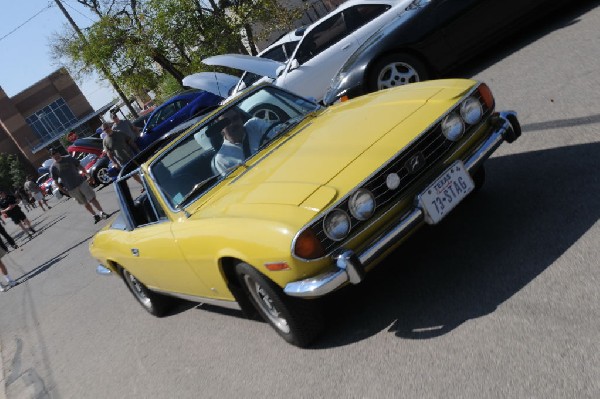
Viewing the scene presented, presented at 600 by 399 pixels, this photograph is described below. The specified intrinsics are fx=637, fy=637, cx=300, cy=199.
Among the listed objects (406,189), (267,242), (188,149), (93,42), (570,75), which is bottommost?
(570,75)

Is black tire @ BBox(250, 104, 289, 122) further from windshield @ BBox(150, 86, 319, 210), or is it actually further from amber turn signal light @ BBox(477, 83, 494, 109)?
amber turn signal light @ BBox(477, 83, 494, 109)

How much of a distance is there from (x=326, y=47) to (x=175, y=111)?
895 cm

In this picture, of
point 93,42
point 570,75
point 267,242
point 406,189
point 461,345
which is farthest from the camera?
point 93,42

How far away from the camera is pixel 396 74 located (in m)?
8.20

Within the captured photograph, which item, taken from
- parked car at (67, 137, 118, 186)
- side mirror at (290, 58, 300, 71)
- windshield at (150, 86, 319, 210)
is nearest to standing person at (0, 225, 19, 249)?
parked car at (67, 137, 118, 186)

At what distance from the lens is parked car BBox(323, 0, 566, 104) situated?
307 inches

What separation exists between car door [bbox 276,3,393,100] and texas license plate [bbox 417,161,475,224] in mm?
6755

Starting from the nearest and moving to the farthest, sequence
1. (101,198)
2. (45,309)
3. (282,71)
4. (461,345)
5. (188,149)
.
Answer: (461,345), (188,149), (45,309), (282,71), (101,198)

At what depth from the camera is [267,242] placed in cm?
345

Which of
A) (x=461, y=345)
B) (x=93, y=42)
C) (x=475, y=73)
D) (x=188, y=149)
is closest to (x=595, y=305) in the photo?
(x=461, y=345)

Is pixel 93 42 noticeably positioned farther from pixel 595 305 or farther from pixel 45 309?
pixel 595 305

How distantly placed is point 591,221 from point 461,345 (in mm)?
1160

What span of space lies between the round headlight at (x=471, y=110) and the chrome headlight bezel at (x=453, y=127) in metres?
0.06

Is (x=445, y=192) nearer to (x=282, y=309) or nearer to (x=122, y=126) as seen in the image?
(x=282, y=309)
